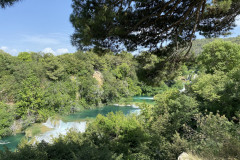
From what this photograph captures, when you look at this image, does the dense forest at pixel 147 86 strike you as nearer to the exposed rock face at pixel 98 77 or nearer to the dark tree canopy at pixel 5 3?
the dark tree canopy at pixel 5 3

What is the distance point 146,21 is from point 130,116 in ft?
22.1

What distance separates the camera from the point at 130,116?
9.28 m

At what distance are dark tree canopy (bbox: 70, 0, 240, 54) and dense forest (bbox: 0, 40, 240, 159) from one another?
1.74 ft

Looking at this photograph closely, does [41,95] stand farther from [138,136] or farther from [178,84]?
[178,84]

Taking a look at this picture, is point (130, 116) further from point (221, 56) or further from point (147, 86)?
point (221, 56)

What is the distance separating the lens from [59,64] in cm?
1784

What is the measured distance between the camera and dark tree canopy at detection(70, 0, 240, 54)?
2.71 m

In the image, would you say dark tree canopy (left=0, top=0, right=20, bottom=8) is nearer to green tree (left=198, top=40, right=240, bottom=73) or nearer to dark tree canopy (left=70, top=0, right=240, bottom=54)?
dark tree canopy (left=70, top=0, right=240, bottom=54)

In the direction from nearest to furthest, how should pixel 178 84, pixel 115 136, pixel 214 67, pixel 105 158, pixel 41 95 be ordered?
pixel 105 158 < pixel 115 136 < pixel 214 67 < pixel 41 95 < pixel 178 84

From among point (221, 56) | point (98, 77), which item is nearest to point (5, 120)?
point (98, 77)

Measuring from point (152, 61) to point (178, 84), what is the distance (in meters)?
29.7

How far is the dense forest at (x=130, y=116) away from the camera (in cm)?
405

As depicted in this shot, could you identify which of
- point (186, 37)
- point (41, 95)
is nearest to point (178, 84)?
point (41, 95)

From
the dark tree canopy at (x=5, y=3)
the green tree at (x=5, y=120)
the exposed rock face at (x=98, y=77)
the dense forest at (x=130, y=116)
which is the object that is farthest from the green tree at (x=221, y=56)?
the green tree at (x=5, y=120)
